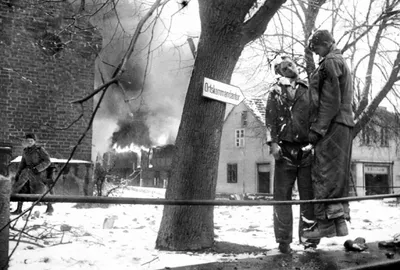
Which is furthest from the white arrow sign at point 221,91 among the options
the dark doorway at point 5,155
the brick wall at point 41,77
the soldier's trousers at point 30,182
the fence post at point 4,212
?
the dark doorway at point 5,155

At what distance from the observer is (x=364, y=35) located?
43.2 ft

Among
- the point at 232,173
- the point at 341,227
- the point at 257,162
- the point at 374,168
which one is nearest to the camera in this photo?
the point at 341,227

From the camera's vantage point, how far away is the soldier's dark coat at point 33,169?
8805mm

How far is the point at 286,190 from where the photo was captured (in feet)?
15.0

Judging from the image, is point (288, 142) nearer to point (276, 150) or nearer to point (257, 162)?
point (276, 150)

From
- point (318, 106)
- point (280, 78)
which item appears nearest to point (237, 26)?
point (280, 78)

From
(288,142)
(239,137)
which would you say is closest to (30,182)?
(288,142)

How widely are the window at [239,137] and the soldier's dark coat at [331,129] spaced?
101 ft

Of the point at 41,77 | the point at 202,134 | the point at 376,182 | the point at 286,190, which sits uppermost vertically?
the point at 41,77

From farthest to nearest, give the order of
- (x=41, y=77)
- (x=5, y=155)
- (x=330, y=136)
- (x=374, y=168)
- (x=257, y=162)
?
(x=374, y=168) → (x=257, y=162) → (x=41, y=77) → (x=5, y=155) → (x=330, y=136)

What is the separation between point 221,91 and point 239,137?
99.2ft

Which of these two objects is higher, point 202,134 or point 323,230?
point 202,134

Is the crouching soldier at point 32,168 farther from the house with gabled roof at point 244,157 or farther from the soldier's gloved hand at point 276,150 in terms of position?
the house with gabled roof at point 244,157

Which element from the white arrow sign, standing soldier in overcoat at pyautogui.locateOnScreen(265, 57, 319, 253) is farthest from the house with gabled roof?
standing soldier in overcoat at pyautogui.locateOnScreen(265, 57, 319, 253)
